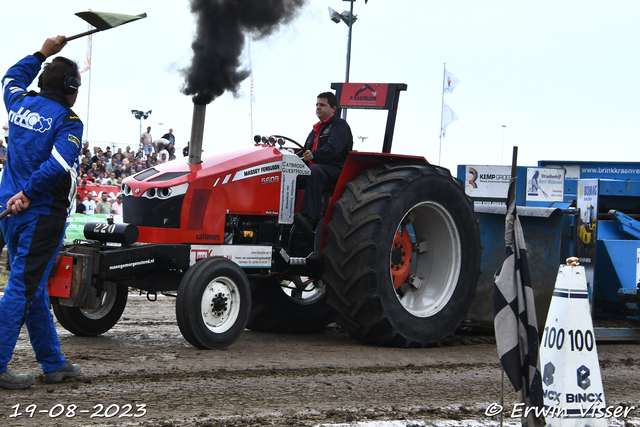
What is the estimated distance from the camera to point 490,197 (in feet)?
26.6

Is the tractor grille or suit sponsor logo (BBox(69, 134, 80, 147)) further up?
suit sponsor logo (BBox(69, 134, 80, 147))

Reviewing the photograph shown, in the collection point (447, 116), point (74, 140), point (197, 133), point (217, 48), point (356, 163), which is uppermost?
point (447, 116)

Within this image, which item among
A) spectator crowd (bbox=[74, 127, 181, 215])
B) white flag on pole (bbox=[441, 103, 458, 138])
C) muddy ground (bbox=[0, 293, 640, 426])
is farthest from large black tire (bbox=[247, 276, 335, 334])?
white flag on pole (bbox=[441, 103, 458, 138])

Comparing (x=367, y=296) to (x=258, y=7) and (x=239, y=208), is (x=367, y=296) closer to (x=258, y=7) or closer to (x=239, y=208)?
(x=239, y=208)

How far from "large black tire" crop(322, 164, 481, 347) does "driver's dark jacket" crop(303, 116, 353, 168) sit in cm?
31

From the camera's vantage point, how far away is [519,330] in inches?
138

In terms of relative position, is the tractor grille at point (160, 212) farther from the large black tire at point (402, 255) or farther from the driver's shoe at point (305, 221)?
the large black tire at point (402, 255)

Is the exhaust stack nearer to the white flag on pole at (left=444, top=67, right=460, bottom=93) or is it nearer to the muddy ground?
the muddy ground

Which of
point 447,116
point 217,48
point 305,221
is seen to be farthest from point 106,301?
point 447,116

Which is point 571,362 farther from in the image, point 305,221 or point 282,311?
point 282,311

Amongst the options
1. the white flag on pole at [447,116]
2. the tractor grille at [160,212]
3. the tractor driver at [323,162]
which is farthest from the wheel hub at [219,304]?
the white flag on pole at [447,116]

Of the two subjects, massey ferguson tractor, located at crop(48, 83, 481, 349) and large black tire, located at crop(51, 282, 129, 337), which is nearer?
massey ferguson tractor, located at crop(48, 83, 481, 349)

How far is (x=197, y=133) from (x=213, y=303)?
137 cm

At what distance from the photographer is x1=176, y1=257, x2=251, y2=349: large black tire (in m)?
5.00
